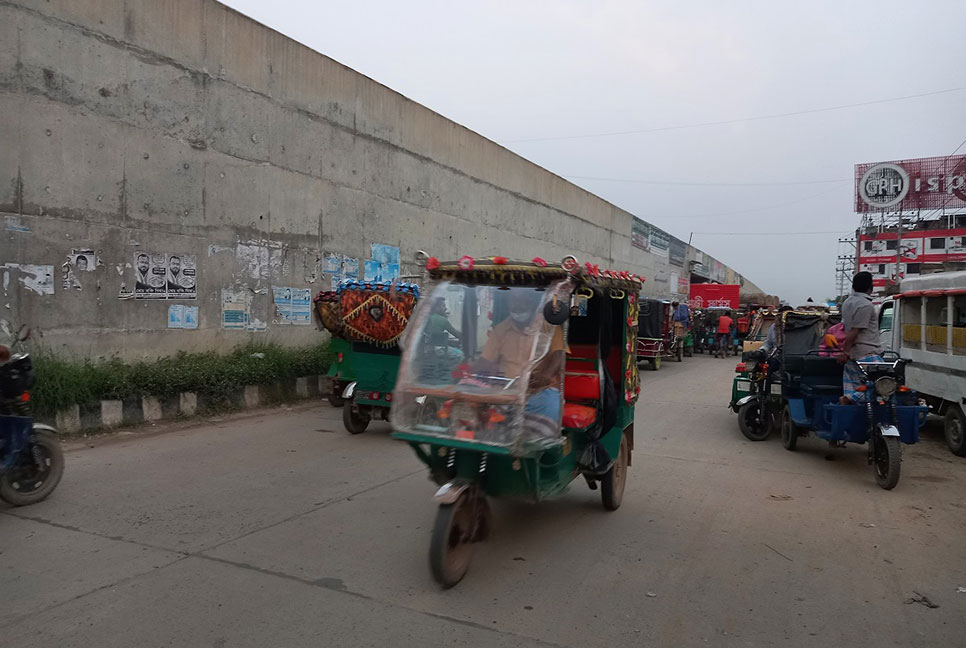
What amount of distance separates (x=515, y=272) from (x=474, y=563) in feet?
6.92

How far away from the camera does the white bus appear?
30.3ft

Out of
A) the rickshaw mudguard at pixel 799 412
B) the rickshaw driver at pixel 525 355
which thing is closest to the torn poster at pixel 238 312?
the rickshaw driver at pixel 525 355

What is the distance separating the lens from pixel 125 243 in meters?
10.2

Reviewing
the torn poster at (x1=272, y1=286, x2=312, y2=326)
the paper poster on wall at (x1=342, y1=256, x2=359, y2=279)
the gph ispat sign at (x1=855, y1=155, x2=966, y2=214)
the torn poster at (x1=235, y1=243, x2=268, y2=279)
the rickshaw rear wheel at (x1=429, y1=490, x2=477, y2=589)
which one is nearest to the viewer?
the rickshaw rear wheel at (x1=429, y1=490, x2=477, y2=589)

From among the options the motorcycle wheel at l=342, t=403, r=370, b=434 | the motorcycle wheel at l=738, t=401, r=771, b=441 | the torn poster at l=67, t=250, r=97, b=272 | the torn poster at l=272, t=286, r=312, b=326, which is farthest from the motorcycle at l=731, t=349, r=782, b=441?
the torn poster at l=67, t=250, r=97, b=272

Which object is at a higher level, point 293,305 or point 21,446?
point 293,305

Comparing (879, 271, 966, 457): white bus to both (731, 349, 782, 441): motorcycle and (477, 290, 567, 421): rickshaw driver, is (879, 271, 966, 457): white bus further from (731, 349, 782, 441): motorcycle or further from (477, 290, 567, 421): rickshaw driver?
(477, 290, 567, 421): rickshaw driver

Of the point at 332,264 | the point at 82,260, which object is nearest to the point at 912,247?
the point at 332,264

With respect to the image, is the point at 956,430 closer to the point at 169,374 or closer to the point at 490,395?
the point at 490,395

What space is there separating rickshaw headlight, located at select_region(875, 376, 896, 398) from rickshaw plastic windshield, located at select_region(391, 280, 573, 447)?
177 inches

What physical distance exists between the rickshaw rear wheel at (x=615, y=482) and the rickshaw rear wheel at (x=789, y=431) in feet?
12.2

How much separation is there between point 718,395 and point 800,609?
11698 mm

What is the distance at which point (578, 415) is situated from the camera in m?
5.35

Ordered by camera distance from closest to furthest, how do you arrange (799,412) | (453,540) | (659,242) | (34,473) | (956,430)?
(453,540), (34,473), (799,412), (956,430), (659,242)
